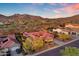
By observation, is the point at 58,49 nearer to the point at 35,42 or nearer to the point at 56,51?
the point at 56,51

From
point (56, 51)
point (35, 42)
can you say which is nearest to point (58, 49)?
point (56, 51)

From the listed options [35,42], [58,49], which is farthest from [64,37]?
[35,42]

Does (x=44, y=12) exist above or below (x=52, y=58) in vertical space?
above

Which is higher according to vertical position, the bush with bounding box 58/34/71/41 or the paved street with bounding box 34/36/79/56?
the bush with bounding box 58/34/71/41

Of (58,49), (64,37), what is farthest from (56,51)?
(64,37)

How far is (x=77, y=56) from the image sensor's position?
42.1 inches

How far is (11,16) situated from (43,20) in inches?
9.9

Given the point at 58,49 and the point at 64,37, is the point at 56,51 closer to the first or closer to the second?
the point at 58,49

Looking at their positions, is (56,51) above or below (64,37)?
below

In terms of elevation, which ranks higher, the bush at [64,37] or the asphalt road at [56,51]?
the bush at [64,37]

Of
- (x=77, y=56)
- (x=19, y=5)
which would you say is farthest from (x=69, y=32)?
(x=19, y=5)

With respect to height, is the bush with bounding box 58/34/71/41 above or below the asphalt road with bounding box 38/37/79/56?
above

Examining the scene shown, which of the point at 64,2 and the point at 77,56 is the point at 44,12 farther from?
the point at 77,56

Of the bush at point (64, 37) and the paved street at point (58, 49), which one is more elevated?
the bush at point (64, 37)
